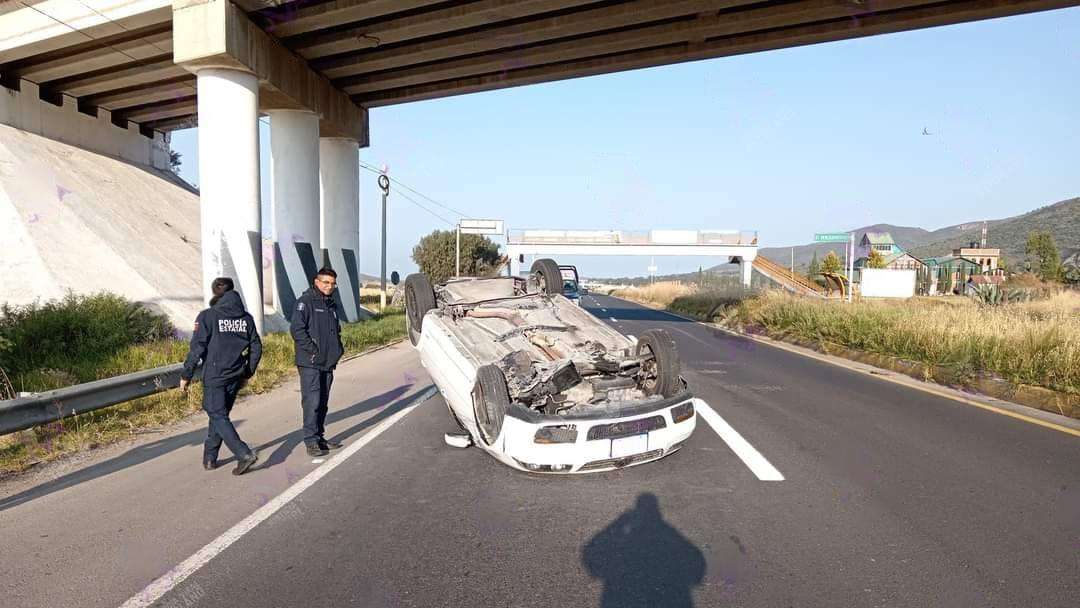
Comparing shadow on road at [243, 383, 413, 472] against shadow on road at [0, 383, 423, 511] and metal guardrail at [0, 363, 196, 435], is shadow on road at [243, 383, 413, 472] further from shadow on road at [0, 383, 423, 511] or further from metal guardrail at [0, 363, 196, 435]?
metal guardrail at [0, 363, 196, 435]

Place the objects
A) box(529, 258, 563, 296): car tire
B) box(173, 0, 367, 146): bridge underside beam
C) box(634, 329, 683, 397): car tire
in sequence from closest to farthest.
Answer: box(634, 329, 683, 397): car tire → box(529, 258, 563, 296): car tire → box(173, 0, 367, 146): bridge underside beam

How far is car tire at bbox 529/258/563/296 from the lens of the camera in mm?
8914

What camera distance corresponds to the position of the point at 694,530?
156 inches

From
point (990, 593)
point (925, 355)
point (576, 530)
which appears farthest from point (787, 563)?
point (925, 355)

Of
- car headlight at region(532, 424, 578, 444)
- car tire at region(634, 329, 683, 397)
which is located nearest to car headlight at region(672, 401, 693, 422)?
car tire at region(634, 329, 683, 397)

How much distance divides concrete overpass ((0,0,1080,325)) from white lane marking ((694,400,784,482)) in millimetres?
10720

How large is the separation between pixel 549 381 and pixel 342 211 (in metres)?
18.4

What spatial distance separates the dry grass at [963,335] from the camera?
8453 millimetres

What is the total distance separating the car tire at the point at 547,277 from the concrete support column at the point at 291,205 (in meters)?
10.9

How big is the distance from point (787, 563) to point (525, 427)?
1.96m

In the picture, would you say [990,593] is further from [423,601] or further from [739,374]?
[739,374]

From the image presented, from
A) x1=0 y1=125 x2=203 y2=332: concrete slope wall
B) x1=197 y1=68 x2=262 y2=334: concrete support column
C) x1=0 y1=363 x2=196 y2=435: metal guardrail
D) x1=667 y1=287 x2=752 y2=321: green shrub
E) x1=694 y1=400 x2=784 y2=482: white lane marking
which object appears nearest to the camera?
x1=694 y1=400 x2=784 y2=482: white lane marking

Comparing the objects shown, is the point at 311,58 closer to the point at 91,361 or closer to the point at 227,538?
the point at 91,361

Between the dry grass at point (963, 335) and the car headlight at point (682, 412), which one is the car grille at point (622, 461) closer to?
the car headlight at point (682, 412)
